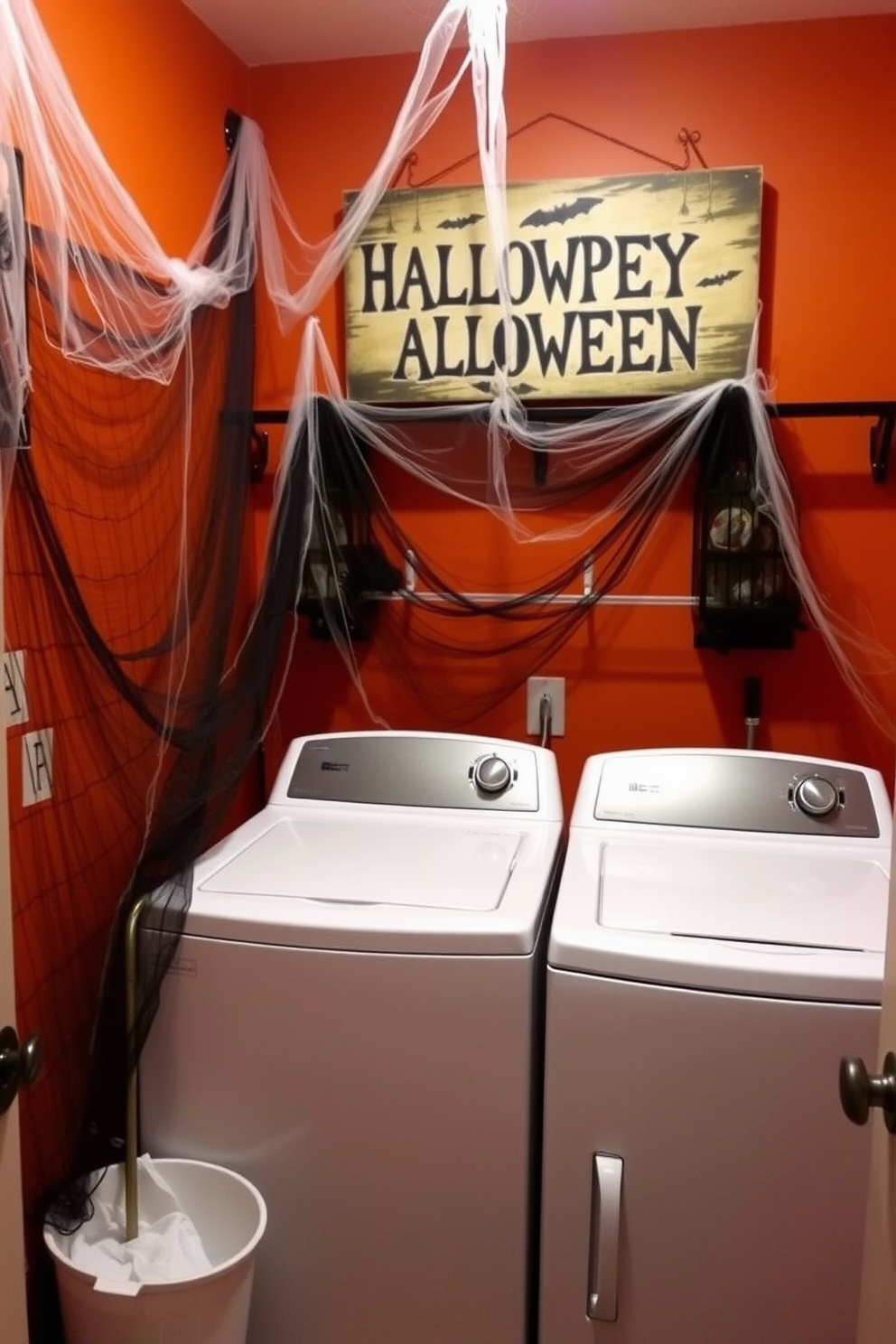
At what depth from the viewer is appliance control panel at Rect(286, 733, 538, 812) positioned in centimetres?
197

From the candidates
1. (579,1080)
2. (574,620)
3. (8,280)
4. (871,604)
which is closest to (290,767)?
(574,620)

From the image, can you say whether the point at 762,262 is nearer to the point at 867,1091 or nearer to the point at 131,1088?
the point at 867,1091

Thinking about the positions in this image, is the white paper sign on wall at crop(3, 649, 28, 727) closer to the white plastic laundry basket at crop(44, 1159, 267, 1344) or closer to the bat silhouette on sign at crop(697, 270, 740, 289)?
the white plastic laundry basket at crop(44, 1159, 267, 1344)

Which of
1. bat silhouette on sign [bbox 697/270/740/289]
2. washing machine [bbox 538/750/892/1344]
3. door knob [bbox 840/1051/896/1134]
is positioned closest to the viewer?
door knob [bbox 840/1051/896/1134]

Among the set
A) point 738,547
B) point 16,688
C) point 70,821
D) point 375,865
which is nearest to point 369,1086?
point 375,865

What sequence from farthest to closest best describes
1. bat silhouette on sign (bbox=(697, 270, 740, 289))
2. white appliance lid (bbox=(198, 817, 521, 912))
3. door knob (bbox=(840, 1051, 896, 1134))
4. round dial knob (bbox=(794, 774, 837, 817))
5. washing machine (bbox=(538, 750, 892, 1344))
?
bat silhouette on sign (bbox=(697, 270, 740, 289)), round dial knob (bbox=(794, 774, 837, 817)), white appliance lid (bbox=(198, 817, 521, 912)), washing machine (bbox=(538, 750, 892, 1344)), door knob (bbox=(840, 1051, 896, 1134))

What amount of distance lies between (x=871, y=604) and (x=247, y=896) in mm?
1397

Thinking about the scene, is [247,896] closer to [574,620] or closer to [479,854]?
[479,854]

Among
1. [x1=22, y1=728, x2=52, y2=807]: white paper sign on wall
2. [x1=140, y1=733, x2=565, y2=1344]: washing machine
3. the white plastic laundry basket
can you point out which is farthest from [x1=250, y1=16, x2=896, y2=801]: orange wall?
the white plastic laundry basket

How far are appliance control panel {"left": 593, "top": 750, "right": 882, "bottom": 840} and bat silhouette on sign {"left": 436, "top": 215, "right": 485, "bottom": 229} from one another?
1.15 meters

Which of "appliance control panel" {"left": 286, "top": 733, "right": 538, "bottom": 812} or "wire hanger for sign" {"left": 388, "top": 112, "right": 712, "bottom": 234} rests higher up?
"wire hanger for sign" {"left": 388, "top": 112, "right": 712, "bottom": 234}

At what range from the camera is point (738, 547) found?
6.77 feet

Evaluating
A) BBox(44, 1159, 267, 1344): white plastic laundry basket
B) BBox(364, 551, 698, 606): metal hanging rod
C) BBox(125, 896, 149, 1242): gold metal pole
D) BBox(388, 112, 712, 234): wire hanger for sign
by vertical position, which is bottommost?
BBox(44, 1159, 267, 1344): white plastic laundry basket

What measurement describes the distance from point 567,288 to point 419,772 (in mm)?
1040
